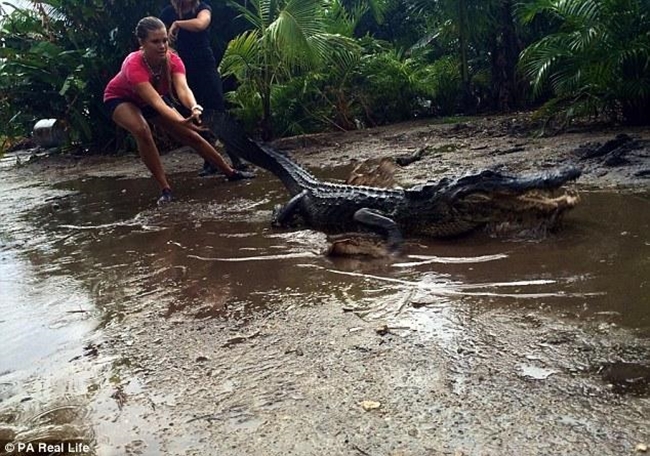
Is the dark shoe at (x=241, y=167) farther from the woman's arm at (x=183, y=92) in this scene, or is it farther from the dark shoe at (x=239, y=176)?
the woman's arm at (x=183, y=92)

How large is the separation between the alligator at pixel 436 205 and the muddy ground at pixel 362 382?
110 centimetres

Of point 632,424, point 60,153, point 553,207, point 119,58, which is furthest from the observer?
point 60,153

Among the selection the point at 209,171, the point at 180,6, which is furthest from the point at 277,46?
the point at 209,171

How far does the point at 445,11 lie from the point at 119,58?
546 cm

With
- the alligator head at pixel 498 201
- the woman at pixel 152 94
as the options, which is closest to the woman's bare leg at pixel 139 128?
the woman at pixel 152 94

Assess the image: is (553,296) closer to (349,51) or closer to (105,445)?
(105,445)

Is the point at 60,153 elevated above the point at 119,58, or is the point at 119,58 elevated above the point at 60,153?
the point at 119,58

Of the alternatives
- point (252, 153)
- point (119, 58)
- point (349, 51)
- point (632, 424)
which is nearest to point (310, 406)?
point (632, 424)

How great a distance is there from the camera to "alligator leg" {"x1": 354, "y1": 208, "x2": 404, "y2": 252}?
4.00 metres

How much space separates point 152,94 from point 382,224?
2729 millimetres

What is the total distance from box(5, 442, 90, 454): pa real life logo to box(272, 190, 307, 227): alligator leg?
115 inches

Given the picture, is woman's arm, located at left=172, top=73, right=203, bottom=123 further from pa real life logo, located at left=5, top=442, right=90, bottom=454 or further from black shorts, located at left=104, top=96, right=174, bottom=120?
pa real life logo, located at left=5, top=442, right=90, bottom=454

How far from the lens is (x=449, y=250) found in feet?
12.5

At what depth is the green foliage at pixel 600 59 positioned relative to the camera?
A: 6773 mm
